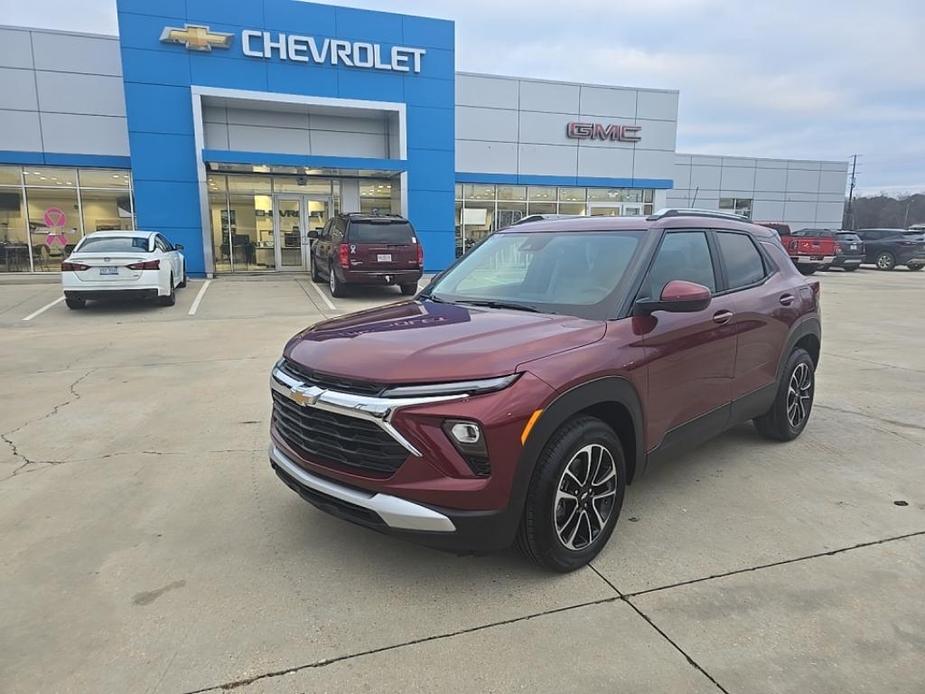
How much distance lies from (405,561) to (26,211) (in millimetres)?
21139

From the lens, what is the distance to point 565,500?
118 inches

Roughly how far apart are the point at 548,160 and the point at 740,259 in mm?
21079

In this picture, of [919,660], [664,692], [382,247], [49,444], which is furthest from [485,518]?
[382,247]

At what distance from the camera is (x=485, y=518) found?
2.67 meters

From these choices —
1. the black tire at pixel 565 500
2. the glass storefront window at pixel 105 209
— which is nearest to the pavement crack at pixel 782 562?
the black tire at pixel 565 500

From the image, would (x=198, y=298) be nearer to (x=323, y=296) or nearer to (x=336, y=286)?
(x=323, y=296)

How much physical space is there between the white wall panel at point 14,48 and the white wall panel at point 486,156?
1372cm

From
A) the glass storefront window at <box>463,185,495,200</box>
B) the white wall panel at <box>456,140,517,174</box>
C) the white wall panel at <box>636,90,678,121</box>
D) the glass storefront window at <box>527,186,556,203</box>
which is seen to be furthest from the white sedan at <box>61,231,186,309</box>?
the white wall panel at <box>636,90,678,121</box>

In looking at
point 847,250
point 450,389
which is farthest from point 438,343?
point 847,250

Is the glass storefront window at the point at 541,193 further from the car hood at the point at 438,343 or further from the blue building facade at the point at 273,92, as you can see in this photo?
the car hood at the point at 438,343

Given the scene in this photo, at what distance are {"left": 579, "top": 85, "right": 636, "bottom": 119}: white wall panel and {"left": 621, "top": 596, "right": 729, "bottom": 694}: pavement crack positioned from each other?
24.3 metres

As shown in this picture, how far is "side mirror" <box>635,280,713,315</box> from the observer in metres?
3.31

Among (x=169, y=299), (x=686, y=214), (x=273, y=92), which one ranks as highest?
(x=273, y=92)

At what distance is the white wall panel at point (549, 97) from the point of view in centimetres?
2367
